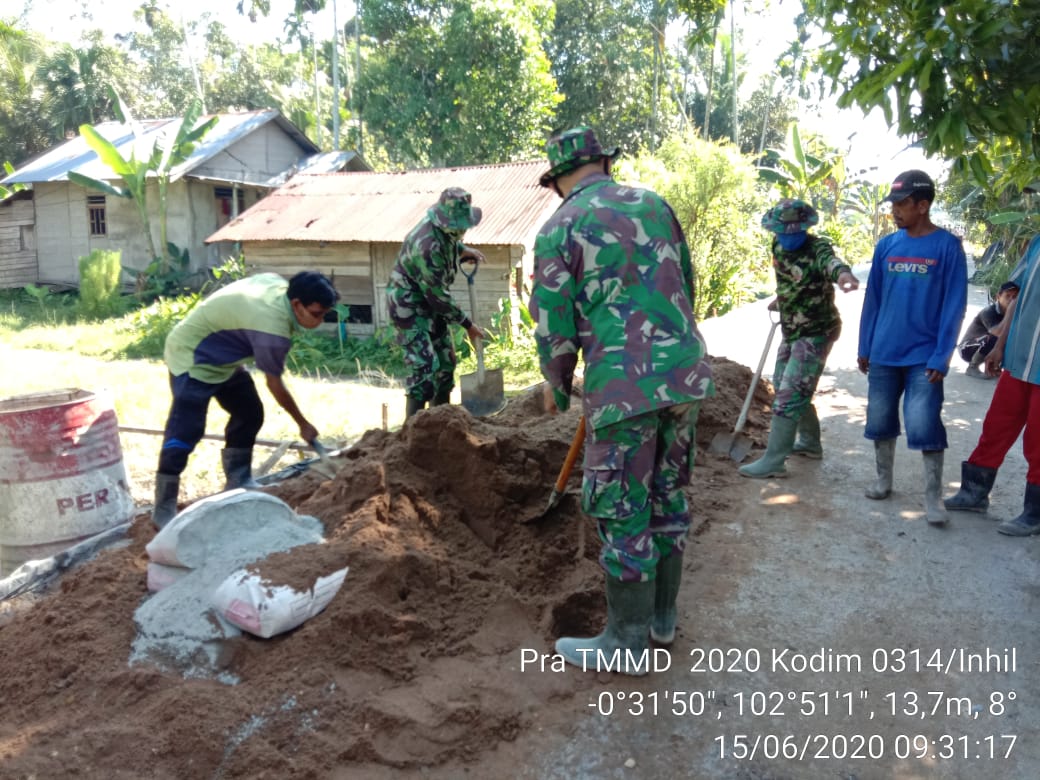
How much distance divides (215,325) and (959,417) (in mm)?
5822

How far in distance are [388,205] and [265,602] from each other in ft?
39.8

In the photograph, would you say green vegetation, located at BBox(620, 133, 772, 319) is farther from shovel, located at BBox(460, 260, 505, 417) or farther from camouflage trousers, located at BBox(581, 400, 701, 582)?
camouflage trousers, located at BBox(581, 400, 701, 582)

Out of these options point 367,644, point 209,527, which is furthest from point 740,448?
point 209,527

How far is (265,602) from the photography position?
114 inches

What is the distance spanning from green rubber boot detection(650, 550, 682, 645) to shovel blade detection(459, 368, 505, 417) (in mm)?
3747

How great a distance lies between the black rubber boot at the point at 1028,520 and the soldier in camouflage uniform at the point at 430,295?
139 inches

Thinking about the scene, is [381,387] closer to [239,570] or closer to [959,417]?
[959,417]

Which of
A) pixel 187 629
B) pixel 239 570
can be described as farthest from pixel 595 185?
pixel 187 629

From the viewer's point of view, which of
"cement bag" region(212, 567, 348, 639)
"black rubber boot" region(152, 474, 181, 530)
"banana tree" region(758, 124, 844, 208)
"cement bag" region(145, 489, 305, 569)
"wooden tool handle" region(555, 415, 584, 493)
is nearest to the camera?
"cement bag" region(212, 567, 348, 639)

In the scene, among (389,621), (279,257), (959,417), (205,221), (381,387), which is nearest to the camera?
(389,621)

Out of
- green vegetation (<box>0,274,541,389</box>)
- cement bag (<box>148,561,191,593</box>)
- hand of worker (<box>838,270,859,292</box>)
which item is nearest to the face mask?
hand of worker (<box>838,270,859,292</box>)

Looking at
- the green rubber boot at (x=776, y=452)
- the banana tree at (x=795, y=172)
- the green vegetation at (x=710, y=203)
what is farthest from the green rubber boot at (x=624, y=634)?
the banana tree at (x=795, y=172)

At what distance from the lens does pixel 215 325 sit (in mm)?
4129

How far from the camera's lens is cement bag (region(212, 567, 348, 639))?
288 centimetres
